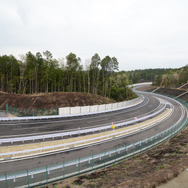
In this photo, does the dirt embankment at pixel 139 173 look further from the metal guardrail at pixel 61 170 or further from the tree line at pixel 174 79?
the tree line at pixel 174 79

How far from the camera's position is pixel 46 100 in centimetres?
3378

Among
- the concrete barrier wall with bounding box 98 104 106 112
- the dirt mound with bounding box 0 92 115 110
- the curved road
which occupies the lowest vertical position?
the curved road

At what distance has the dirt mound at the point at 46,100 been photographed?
107 ft

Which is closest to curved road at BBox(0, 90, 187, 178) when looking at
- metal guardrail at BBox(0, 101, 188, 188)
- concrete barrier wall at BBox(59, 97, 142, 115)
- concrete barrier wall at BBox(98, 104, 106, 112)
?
metal guardrail at BBox(0, 101, 188, 188)

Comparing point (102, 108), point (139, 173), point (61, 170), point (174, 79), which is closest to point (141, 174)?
point (139, 173)

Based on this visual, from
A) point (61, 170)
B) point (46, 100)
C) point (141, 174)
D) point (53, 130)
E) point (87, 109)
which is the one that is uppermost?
point (46, 100)

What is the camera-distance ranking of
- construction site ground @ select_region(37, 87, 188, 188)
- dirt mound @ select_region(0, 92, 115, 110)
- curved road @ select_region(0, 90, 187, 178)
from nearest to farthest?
construction site ground @ select_region(37, 87, 188, 188) < curved road @ select_region(0, 90, 187, 178) < dirt mound @ select_region(0, 92, 115, 110)

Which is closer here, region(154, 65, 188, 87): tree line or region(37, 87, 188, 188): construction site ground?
region(37, 87, 188, 188): construction site ground

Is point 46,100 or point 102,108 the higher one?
point 46,100

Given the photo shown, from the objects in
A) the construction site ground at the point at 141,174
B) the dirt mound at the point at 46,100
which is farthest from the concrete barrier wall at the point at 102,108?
the construction site ground at the point at 141,174

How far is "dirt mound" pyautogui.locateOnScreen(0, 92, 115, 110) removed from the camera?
3266cm

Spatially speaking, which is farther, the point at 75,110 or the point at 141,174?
the point at 75,110

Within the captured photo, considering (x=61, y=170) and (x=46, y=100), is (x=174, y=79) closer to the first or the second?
(x=46, y=100)

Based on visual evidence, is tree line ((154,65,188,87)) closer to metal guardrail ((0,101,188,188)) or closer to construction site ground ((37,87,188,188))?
construction site ground ((37,87,188,188))
